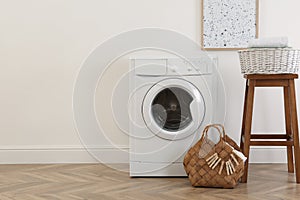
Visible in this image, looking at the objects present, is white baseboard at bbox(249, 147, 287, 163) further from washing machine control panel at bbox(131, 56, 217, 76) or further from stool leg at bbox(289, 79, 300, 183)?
washing machine control panel at bbox(131, 56, 217, 76)

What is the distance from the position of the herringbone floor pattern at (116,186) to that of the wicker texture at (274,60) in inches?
26.5

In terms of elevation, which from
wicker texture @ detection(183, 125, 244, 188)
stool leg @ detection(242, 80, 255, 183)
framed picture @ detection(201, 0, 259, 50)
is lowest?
wicker texture @ detection(183, 125, 244, 188)

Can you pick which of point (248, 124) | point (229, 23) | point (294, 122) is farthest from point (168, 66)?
point (294, 122)

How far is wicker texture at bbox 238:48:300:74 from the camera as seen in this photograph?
119 inches

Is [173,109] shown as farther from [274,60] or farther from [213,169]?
[274,60]

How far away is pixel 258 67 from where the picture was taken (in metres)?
3.05

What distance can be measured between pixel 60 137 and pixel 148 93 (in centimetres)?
91

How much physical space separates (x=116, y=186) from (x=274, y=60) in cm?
118

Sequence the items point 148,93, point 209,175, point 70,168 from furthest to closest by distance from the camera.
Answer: point 70,168 → point 148,93 → point 209,175

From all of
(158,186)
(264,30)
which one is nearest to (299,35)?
(264,30)

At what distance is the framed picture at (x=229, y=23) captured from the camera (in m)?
3.64

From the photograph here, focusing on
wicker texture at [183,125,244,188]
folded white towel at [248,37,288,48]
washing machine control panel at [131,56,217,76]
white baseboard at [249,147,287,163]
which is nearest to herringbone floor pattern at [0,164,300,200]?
wicker texture at [183,125,244,188]

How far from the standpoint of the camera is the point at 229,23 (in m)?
3.65

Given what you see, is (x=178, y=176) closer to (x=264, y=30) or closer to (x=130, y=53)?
(x=130, y=53)
